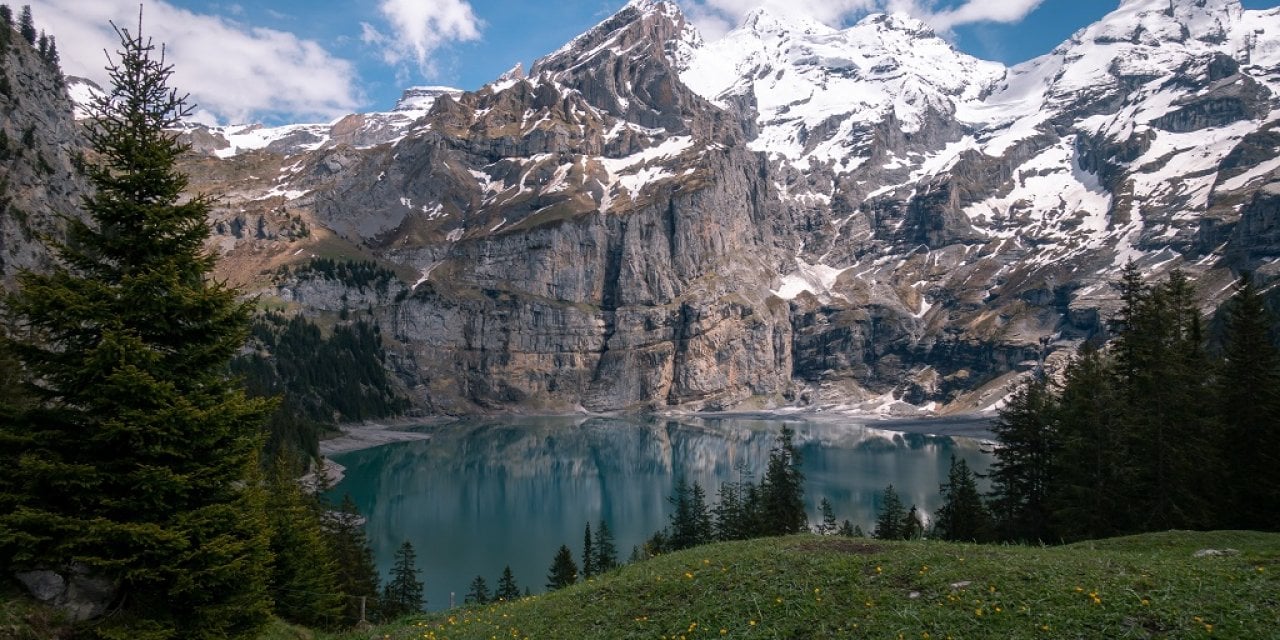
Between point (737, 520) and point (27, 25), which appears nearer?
point (737, 520)

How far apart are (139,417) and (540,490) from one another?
120 metres

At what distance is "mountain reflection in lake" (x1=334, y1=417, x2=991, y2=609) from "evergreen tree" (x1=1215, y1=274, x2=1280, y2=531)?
53264mm

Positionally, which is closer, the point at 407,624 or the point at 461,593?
the point at 407,624

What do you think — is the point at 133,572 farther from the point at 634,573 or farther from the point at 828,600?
the point at 828,600

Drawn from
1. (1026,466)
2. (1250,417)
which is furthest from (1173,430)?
(1026,466)

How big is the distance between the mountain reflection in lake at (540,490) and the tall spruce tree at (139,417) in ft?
165

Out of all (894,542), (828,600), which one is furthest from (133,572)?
(894,542)

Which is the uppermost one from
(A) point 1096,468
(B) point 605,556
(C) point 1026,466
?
(A) point 1096,468

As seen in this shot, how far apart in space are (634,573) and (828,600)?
7.64 m

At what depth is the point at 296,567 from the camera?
31.6 meters

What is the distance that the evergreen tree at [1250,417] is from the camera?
1209 inches

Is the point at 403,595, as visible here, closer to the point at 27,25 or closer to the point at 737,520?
the point at 737,520

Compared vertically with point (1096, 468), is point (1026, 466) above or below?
below

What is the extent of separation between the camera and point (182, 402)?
14.2 m
